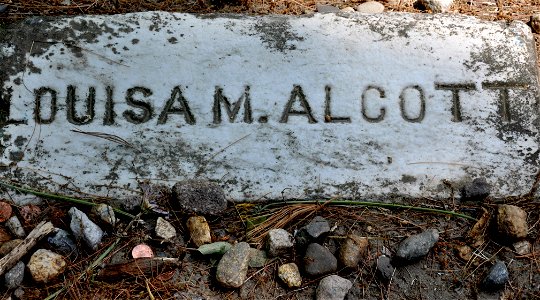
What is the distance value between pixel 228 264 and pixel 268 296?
0.62 feet

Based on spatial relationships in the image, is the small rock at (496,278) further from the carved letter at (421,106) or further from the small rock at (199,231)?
the small rock at (199,231)

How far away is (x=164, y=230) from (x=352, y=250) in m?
0.73

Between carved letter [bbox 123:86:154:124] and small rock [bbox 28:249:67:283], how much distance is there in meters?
0.64

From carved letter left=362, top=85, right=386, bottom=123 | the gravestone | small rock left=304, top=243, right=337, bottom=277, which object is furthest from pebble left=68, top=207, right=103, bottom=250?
carved letter left=362, top=85, right=386, bottom=123

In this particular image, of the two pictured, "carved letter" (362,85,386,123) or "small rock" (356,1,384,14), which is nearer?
"carved letter" (362,85,386,123)

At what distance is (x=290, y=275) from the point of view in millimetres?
2281

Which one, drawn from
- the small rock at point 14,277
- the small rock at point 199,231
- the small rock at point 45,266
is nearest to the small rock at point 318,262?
the small rock at point 199,231

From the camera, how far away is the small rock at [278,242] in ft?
7.59

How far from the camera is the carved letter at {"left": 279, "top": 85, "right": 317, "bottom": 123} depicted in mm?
2574

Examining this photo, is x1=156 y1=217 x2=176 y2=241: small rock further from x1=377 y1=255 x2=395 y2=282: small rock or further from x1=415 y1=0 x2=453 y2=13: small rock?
x1=415 y1=0 x2=453 y2=13: small rock

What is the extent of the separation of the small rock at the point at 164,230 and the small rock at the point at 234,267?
9.1 inches

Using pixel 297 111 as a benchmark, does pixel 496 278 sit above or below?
below

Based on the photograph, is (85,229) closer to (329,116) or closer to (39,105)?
(39,105)

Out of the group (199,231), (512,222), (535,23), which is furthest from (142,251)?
(535,23)
